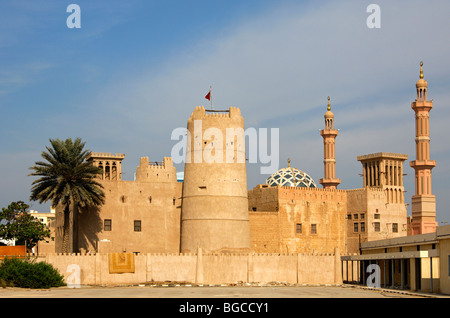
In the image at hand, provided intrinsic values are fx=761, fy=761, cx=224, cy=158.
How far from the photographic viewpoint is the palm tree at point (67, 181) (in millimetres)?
48906

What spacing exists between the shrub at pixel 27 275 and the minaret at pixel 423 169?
4219 centimetres

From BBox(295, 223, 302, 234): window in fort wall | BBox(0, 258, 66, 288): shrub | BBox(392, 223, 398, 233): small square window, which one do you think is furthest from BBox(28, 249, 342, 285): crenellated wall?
BBox(392, 223, 398, 233): small square window

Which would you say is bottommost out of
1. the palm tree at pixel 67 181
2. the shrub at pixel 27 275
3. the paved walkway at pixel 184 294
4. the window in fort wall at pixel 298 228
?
the paved walkway at pixel 184 294

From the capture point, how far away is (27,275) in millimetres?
41906

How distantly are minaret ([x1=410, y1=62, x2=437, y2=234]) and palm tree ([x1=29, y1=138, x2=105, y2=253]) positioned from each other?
116 ft

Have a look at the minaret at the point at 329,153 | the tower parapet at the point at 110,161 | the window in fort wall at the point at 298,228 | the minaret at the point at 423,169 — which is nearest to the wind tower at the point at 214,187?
the window in fort wall at the point at 298,228

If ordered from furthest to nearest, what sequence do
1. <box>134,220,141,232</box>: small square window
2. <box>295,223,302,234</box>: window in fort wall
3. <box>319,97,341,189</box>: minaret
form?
<box>319,97,341,189</box>: minaret, <box>295,223,302,234</box>: window in fort wall, <box>134,220,141,232</box>: small square window

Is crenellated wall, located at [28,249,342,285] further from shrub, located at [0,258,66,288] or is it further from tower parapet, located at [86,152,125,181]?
tower parapet, located at [86,152,125,181]

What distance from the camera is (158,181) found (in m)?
55.5

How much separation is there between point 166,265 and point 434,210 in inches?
1433

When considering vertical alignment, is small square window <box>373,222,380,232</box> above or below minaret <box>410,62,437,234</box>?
below

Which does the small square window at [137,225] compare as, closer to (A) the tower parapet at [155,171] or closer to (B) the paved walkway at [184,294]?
(A) the tower parapet at [155,171]

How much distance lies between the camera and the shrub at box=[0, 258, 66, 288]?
4169 centimetres
